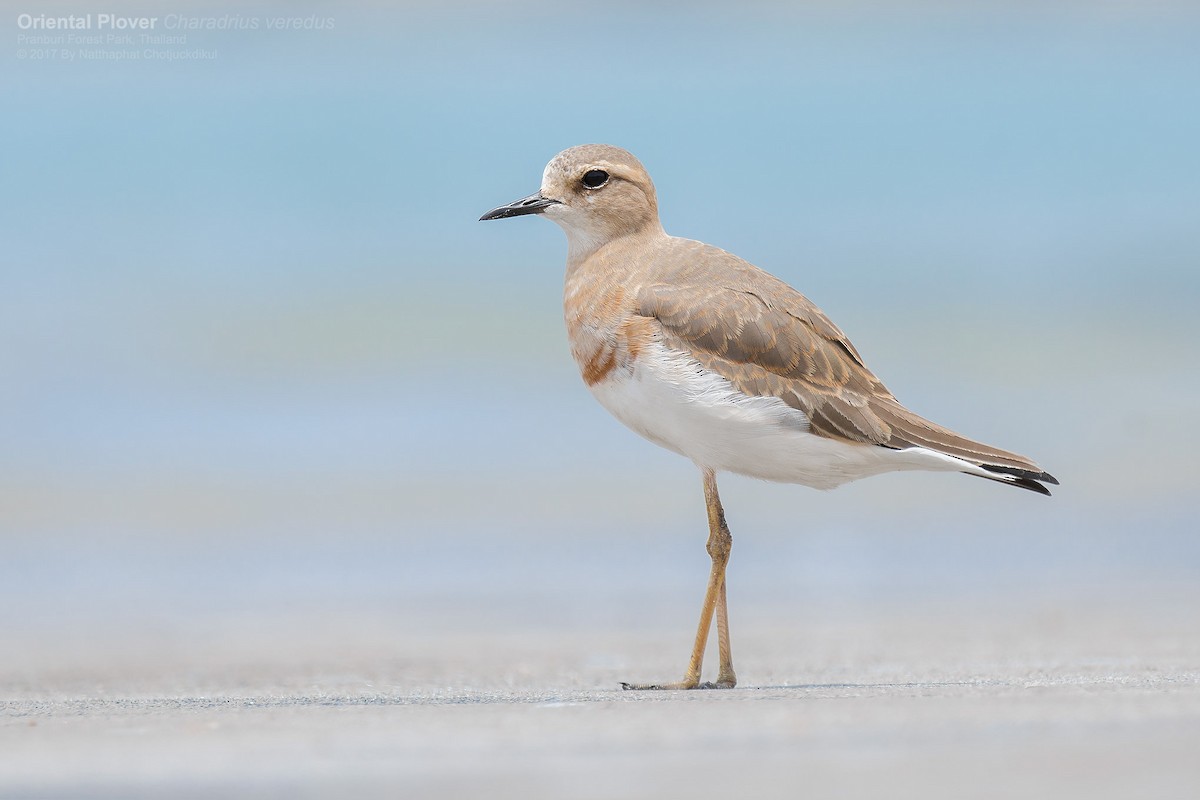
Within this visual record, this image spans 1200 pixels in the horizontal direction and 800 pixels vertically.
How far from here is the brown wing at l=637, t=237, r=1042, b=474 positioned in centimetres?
739

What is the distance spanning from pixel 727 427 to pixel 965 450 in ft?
3.50

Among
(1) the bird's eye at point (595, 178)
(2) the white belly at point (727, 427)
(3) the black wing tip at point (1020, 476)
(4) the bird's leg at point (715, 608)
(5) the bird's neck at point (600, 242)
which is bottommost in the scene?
(4) the bird's leg at point (715, 608)

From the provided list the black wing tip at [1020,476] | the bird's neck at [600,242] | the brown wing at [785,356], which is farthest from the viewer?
the bird's neck at [600,242]

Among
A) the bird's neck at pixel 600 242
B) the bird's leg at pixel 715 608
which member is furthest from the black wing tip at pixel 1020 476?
the bird's neck at pixel 600 242

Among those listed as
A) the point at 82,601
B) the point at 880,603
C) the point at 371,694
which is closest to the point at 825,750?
the point at 371,694

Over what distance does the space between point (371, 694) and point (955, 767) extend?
3036mm

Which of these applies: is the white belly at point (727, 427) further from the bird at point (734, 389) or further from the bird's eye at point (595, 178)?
the bird's eye at point (595, 178)

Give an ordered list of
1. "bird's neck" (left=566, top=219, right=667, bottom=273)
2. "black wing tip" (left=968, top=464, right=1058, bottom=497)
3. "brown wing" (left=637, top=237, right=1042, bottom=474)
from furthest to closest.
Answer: "bird's neck" (left=566, top=219, right=667, bottom=273)
"brown wing" (left=637, top=237, right=1042, bottom=474)
"black wing tip" (left=968, top=464, right=1058, bottom=497)

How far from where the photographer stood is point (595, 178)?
824 cm

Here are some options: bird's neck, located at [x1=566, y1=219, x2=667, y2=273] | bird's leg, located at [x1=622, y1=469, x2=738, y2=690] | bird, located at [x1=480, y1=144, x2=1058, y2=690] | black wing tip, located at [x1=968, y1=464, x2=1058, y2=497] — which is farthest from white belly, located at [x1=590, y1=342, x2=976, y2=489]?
bird's neck, located at [x1=566, y1=219, x2=667, y2=273]

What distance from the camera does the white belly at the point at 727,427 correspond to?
23.9ft

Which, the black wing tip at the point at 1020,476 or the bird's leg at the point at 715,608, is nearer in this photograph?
the black wing tip at the point at 1020,476

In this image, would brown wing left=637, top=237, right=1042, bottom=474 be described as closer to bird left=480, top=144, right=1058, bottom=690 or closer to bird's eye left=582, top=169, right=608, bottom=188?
bird left=480, top=144, right=1058, bottom=690

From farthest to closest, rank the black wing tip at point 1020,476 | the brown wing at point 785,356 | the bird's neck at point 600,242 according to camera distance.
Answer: the bird's neck at point 600,242 < the brown wing at point 785,356 < the black wing tip at point 1020,476
